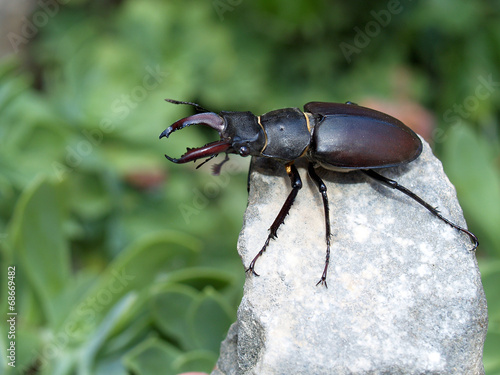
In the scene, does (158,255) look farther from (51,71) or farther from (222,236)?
(51,71)

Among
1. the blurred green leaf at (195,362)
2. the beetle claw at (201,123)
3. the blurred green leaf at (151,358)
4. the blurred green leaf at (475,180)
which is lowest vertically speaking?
the blurred green leaf at (151,358)

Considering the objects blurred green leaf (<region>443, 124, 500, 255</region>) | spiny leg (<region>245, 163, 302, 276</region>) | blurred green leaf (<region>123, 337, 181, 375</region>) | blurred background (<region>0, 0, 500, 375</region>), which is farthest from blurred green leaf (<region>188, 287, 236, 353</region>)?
blurred green leaf (<region>443, 124, 500, 255</region>)

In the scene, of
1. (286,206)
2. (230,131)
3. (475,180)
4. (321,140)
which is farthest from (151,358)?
(475,180)

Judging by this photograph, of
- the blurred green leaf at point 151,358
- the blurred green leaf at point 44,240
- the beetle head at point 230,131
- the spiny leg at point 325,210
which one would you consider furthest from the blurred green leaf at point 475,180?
the blurred green leaf at point 44,240

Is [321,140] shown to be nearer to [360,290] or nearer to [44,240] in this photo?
[360,290]

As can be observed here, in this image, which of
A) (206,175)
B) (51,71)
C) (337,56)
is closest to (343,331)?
(206,175)

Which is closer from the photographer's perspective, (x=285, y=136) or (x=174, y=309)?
(x=285, y=136)

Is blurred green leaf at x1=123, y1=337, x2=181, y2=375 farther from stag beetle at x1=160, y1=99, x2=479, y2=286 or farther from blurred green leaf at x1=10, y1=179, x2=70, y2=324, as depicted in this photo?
stag beetle at x1=160, y1=99, x2=479, y2=286

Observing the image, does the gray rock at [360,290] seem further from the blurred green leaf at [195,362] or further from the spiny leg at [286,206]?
the blurred green leaf at [195,362]
